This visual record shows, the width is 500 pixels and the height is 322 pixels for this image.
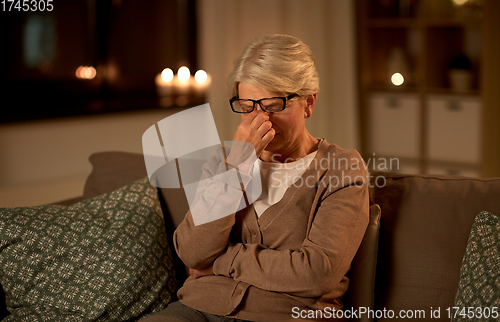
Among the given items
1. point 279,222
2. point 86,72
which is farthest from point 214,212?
point 86,72

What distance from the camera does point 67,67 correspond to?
2770mm

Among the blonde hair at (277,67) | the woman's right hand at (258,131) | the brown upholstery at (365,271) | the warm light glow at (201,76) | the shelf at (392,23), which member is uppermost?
the shelf at (392,23)

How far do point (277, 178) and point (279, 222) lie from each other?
0.14 metres

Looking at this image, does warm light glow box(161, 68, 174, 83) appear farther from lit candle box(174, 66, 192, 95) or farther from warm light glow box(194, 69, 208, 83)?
warm light glow box(194, 69, 208, 83)

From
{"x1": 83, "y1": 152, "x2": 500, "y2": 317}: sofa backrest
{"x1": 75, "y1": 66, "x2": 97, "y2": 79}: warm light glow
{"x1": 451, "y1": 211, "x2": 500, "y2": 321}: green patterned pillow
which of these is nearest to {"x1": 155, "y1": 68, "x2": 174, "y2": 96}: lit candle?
{"x1": 75, "y1": 66, "x2": 97, "y2": 79}: warm light glow

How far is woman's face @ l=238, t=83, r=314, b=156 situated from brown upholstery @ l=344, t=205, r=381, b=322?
0.30 meters

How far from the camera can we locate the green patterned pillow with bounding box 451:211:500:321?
3.45 feet

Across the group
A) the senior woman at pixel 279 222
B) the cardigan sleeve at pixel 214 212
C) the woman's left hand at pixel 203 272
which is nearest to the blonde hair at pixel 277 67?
the senior woman at pixel 279 222

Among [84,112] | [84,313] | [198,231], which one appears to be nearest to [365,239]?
[198,231]

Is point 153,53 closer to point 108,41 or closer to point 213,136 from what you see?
point 108,41

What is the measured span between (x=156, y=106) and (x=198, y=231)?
80.1 inches

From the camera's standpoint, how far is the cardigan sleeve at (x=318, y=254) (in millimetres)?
1141

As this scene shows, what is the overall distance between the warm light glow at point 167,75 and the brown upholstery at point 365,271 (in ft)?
7.21

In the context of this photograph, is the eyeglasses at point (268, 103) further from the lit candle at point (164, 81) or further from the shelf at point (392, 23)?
the shelf at point (392, 23)
